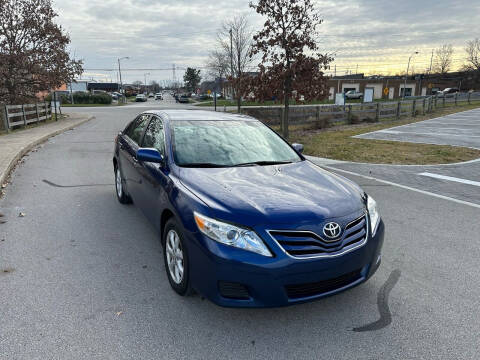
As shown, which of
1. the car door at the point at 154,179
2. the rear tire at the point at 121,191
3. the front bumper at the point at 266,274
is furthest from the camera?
the rear tire at the point at 121,191

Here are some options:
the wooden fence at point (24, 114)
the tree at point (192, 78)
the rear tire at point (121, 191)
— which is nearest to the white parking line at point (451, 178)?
the rear tire at point (121, 191)

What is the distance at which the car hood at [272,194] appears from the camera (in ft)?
8.57

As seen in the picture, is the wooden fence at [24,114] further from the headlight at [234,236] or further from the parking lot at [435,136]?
the headlight at [234,236]

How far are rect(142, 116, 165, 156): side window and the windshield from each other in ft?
0.51

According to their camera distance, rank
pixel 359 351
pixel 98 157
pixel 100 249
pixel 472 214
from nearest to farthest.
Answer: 1. pixel 359 351
2. pixel 100 249
3. pixel 472 214
4. pixel 98 157

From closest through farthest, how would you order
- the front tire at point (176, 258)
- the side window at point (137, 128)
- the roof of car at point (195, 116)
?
the front tire at point (176, 258) → the roof of car at point (195, 116) → the side window at point (137, 128)

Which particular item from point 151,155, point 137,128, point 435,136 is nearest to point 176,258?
point 151,155

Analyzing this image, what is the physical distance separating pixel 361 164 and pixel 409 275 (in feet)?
19.2

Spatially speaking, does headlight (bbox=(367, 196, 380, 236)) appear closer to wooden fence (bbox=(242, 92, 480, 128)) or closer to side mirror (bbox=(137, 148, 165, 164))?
side mirror (bbox=(137, 148, 165, 164))

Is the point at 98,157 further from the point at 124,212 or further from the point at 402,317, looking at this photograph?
the point at 402,317

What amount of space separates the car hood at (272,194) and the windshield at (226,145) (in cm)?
20

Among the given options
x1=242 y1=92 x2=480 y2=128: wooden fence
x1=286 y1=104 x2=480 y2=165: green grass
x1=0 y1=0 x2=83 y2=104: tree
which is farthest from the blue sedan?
x1=0 y1=0 x2=83 y2=104: tree

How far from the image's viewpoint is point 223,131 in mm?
4160

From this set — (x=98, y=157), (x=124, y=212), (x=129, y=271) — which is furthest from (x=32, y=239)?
(x=98, y=157)
